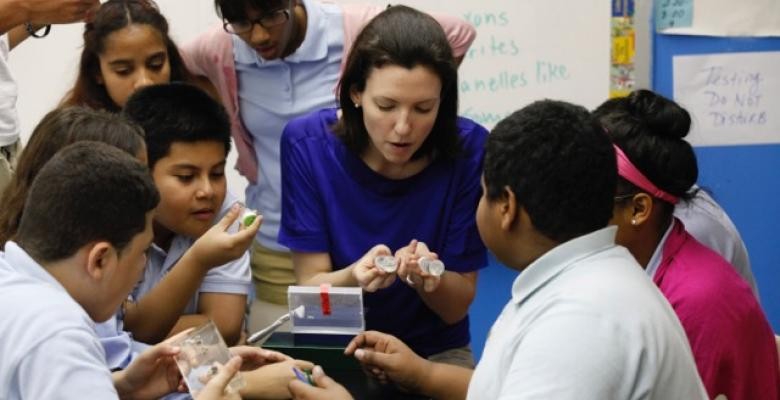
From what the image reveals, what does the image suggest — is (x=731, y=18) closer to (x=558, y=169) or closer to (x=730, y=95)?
(x=730, y=95)

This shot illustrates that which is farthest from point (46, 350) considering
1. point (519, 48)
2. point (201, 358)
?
point (519, 48)

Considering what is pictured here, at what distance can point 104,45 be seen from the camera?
8.65 feet

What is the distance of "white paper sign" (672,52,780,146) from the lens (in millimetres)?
3709

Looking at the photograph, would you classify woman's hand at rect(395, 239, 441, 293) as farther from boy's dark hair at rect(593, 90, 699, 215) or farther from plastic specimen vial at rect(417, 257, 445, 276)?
boy's dark hair at rect(593, 90, 699, 215)

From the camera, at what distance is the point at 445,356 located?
2270mm

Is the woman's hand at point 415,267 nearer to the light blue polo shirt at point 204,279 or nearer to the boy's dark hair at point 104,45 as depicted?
the light blue polo shirt at point 204,279

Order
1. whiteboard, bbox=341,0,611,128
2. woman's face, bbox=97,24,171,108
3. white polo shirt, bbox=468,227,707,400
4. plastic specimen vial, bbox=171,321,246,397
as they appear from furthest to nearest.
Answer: whiteboard, bbox=341,0,611,128 < woman's face, bbox=97,24,171,108 < plastic specimen vial, bbox=171,321,246,397 < white polo shirt, bbox=468,227,707,400

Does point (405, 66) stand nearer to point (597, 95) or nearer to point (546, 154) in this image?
point (546, 154)

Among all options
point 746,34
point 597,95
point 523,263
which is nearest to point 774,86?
point 746,34

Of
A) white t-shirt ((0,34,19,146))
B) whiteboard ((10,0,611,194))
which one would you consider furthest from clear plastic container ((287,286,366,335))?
whiteboard ((10,0,611,194))

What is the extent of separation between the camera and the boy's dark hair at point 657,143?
1.93m

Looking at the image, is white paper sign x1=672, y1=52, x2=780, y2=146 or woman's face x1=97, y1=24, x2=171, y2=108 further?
white paper sign x1=672, y1=52, x2=780, y2=146

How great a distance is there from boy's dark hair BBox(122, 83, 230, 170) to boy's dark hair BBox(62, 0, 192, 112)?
0.37 metres

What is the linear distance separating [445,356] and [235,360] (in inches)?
27.7
